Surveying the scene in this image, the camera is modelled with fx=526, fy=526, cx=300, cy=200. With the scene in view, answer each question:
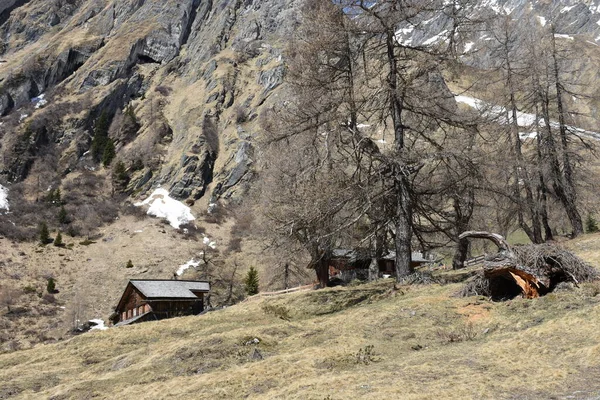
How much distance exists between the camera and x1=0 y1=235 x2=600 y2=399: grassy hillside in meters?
8.67

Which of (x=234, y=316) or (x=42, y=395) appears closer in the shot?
(x=42, y=395)

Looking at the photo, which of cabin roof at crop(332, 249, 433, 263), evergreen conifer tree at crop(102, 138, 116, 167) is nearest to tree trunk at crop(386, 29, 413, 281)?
cabin roof at crop(332, 249, 433, 263)

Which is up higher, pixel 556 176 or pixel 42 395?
pixel 556 176

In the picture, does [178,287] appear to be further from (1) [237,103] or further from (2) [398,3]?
(1) [237,103]

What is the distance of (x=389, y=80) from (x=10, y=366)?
16.3 meters

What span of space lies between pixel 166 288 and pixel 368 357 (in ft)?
125

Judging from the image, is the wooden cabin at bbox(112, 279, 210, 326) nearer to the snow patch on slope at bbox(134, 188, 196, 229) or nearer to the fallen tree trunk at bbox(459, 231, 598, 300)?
the fallen tree trunk at bbox(459, 231, 598, 300)

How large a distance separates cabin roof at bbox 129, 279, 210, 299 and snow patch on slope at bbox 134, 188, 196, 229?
1410 inches

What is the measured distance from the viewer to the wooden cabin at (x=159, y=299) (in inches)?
1762

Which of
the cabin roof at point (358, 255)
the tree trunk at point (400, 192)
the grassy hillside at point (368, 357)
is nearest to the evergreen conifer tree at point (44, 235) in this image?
the cabin roof at point (358, 255)

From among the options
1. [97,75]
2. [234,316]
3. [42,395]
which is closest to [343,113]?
[234,316]

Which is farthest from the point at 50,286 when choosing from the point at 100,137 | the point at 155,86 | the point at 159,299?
the point at 155,86

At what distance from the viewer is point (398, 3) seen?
60.6 feet

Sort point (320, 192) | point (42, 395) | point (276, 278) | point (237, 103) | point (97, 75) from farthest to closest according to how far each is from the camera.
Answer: point (97, 75), point (237, 103), point (276, 278), point (320, 192), point (42, 395)
